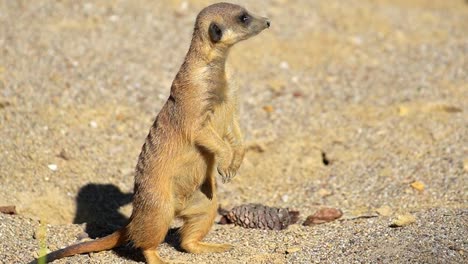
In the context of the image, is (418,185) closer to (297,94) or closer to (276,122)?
(276,122)

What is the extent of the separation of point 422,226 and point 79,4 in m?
4.63

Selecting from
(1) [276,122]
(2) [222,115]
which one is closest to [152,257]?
(2) [222,115]

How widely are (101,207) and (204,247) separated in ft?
3.88

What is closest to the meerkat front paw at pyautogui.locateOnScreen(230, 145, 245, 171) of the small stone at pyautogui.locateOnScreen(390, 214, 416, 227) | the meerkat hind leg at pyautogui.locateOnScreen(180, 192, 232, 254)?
the meerkat hind leg at pyautogui.locateOnScreen(180, 192, 232, 254)

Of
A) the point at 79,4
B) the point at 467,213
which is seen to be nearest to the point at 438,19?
the point at 79,4

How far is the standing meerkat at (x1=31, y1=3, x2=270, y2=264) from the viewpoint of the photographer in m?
4.06

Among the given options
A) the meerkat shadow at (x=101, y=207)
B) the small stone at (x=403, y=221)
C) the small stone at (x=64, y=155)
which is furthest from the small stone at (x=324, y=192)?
the small stone at (x=64, y=155)

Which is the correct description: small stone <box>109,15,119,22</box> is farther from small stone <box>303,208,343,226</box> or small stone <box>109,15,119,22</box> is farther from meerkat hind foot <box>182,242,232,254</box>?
meerkat hind foot <box>182,242,232,254</box>

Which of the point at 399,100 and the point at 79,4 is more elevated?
the point at 79,4

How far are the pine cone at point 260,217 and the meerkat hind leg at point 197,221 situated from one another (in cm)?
27

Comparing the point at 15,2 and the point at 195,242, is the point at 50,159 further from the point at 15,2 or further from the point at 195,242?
the point at 15,2

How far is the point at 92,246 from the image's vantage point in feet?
13.6

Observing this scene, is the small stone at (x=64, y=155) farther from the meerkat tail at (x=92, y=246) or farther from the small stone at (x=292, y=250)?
the small stone at (x=292, y=250)

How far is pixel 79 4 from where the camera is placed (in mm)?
7582
